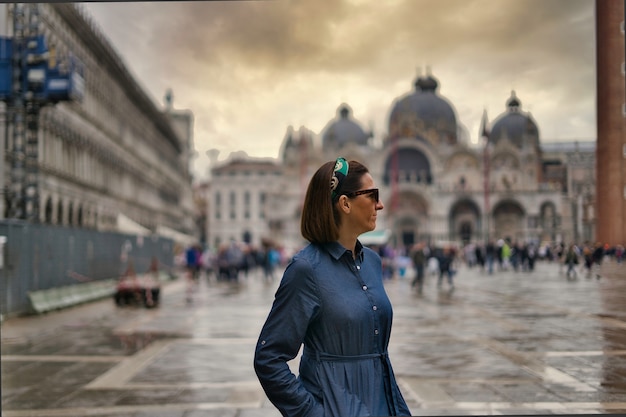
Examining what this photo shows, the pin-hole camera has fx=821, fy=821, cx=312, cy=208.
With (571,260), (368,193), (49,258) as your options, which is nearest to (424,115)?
(49,258)

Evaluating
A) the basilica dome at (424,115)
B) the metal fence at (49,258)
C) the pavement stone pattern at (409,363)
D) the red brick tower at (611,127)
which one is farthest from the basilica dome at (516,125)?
the basilica dome at (424,115)

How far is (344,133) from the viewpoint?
376 ft

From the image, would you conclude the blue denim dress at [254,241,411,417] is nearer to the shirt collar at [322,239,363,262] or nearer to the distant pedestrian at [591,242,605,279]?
the shirt collar at [322,239,363,262]

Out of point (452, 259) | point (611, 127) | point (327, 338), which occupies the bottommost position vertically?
point (452, 259)

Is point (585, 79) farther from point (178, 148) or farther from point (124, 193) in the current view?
point (178, 148)

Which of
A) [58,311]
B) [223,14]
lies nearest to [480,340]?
[223,14]

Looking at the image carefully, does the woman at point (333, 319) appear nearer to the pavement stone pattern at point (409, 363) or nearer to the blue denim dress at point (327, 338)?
the blue denim dress at point (327, 338)

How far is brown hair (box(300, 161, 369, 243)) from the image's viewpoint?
3.44 meters

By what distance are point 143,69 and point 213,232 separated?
108715 mm

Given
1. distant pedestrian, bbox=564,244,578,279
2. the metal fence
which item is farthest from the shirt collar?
the metal fence

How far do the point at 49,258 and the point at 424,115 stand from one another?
83072 millimetres

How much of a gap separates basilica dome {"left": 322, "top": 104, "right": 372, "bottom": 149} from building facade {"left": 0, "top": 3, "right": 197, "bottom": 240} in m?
48.4

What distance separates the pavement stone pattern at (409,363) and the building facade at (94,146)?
6183mm

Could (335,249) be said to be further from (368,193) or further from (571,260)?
(571,260)
